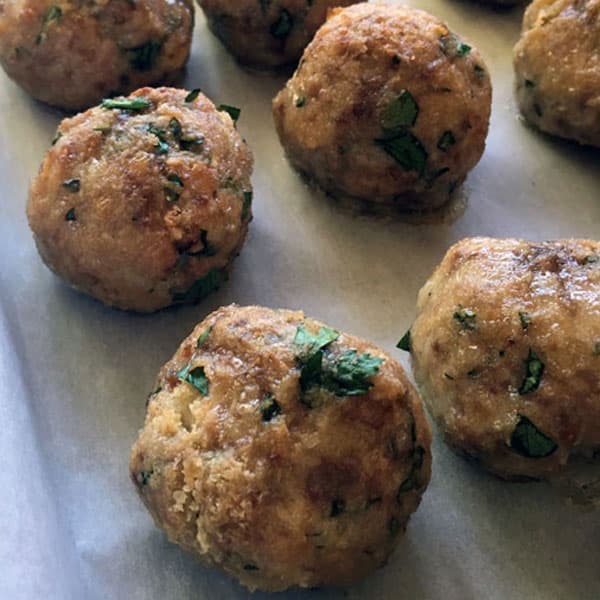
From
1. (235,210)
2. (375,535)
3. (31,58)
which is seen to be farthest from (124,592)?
(31,58)

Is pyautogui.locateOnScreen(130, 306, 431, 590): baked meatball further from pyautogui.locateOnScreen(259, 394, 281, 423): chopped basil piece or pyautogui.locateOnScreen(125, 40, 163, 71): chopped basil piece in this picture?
pyautogui.locateOnScreen(125, 40, 163, 71): chopped basil piece

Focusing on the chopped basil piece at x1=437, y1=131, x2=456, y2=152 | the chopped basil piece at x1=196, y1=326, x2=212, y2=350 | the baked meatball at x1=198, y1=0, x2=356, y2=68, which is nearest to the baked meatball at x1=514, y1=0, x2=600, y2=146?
the chopped basil piece at x1=437, y1=131, x2=456, y2=152

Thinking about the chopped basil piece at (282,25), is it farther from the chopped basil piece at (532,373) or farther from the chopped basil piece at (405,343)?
the chopped basil piece at (532,373)

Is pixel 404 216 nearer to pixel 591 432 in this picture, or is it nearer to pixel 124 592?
pixel 591 432

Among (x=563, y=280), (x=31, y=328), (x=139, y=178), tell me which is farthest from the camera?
(x=31, y=328)

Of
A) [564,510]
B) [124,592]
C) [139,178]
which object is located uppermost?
[139,178]

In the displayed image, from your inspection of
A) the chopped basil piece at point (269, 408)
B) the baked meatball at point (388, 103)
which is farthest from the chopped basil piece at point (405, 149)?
the chopped basil piece at point (269, 408)
